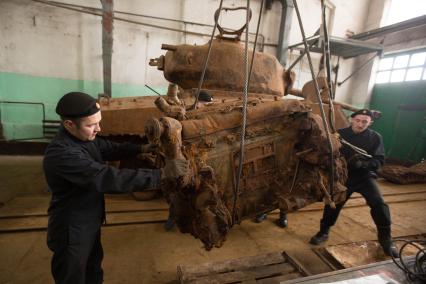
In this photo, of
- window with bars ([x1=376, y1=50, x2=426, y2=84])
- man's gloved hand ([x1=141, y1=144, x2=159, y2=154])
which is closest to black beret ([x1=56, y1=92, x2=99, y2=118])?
man's gloved hand ([x1=141, y1=144, x2=159, y2=154])

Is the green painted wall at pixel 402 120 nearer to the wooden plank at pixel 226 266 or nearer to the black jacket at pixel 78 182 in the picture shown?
the wooden plank at pixel 226 266

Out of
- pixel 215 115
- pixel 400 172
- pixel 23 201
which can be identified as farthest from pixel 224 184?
pixel 400 172

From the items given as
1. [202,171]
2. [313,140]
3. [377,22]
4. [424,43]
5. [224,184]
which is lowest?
[224,184]

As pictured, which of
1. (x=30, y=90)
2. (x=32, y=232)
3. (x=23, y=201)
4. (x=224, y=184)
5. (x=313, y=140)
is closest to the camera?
(x=224, y=184)

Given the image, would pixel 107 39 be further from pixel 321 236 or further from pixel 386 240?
pixel 386 240

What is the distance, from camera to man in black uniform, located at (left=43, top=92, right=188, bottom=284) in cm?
175

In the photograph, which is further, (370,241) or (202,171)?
(370,241)

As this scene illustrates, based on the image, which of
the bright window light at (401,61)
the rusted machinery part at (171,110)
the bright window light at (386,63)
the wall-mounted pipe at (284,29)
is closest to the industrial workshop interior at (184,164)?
the rusted machinery part at (171,110)

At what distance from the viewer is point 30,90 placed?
7.71 m

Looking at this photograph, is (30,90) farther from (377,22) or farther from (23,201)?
(377,22)

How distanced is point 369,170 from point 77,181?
3.34 meters

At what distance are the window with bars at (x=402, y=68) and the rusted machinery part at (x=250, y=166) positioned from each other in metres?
8.98

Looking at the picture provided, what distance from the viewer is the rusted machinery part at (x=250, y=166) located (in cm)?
184

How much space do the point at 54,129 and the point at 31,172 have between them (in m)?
2.30
